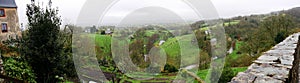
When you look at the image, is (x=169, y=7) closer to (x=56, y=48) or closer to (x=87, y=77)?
(x=56, y=48)

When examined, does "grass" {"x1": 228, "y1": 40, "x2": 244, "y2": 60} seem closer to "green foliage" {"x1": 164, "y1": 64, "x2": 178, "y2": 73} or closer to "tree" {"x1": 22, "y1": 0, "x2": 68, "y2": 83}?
"green foliage" {"x1": 164, "y1": 64, "x2": 178, "y2": 73}

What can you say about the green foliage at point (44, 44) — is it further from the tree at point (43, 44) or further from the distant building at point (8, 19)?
the distant building at point (8, 19)

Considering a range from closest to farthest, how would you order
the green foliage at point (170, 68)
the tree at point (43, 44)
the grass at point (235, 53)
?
the tree at point (43, 44) < the green foliage at point (170, 68) < the grass at point (235, 53)

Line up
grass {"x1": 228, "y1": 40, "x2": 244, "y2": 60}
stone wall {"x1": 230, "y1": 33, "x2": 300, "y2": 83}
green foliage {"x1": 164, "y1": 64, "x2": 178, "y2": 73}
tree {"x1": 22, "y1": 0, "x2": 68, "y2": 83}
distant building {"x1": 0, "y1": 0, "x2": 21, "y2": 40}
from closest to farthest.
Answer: stone wall {"x1": 230, "y1": 33, "x2": 300, "y2": 83} → tree {"x1": 22, "y1": 0, "x2": 68, "y2": 83} → green foliage {"x1": 164, "y1": 64, "x2": 178, "y2": 73} → distant building {"x1": 0, "y1": 0, "x2": 21, "y2": 40} → grass {"x1": 228, "y1": 40, "x2": 244, "y2": 60}

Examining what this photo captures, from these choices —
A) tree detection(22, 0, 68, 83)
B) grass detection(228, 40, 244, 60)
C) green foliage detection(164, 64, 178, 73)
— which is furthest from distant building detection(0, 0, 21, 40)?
grass detection(228, 40, 244, 60)

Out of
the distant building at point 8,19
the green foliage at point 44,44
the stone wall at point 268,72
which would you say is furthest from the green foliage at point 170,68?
the distant building at point 8,19

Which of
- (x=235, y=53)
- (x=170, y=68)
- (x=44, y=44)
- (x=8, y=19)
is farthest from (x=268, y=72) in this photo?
A: (x=235, y=53)

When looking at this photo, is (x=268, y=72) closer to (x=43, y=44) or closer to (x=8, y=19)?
(x=43, y=44)
